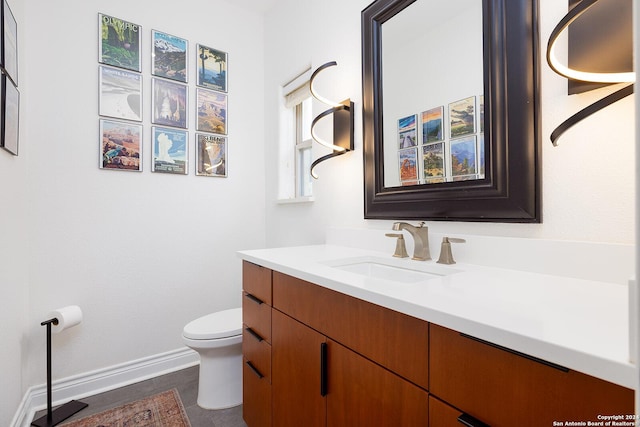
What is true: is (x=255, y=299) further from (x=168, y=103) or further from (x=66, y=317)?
(x=168, y=103)

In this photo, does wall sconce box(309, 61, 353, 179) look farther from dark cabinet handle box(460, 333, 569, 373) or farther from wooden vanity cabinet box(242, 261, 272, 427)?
dark cabinet handle box(460, 333, 569, 373)

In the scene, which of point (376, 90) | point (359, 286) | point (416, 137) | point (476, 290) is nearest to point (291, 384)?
point (359, 286)

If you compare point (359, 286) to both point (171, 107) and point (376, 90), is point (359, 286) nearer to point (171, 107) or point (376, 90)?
point (376, 90)

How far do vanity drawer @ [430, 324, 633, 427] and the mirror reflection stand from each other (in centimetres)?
75

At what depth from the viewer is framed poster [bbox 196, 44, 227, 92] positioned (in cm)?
232

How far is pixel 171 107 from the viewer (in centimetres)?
220

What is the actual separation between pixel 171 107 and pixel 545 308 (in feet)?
7.84

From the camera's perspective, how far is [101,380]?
195 cm

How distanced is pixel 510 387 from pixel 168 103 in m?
2.43

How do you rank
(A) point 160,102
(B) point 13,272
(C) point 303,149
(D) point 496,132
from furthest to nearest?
1. (C) point 303,149
2. (A) point 160,102
3. (B) point 13,272
4. (D) point 496,132

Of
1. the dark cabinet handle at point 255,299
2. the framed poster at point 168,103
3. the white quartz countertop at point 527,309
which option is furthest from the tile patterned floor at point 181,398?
the framed poster at point 168,103

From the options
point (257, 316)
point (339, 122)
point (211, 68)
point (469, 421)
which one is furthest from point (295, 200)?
point (469, 421)

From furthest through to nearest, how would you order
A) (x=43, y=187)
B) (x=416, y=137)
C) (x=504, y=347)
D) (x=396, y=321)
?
1. (x=43, y=187)
2. (x=416, y=137)
3. (x=396, y=321)
4. (x=504, y=347)

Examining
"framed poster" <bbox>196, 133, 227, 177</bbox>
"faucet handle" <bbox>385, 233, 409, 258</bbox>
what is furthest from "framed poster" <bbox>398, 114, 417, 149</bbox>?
"framed poster" <bbox>196, 133, 227, 177</bbox>
